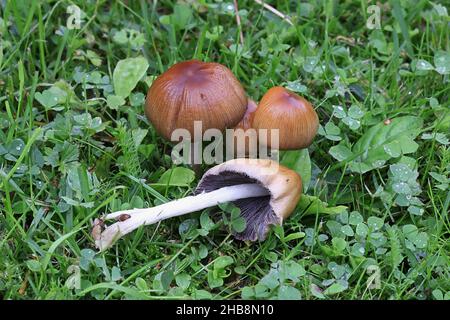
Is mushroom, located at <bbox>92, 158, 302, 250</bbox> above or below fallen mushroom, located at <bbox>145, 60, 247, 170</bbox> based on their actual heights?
below

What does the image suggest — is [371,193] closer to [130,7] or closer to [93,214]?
[93,214]

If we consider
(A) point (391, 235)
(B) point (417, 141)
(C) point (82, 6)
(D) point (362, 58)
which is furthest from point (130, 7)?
(A) point (391, 235)

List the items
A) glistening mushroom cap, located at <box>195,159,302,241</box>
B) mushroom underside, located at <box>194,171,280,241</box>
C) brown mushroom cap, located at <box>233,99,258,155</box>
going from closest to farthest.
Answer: glistening mushroom cap, located at <box>195,159,302,241</box>
mushroom underside, located at <box>194,171,280,241</box>
brown mushroom cap, located at <box>233,99,258,155</box>

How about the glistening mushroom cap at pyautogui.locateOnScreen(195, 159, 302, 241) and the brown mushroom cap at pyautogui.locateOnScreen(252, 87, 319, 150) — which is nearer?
the glistening mushroom cap at pyautogui.locateOnScreen(195, 159, 302, 241)

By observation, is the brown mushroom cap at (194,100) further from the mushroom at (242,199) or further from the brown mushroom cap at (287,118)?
the mushroom at (242,199)

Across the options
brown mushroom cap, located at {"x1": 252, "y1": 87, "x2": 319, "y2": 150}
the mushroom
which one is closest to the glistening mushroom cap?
the mushroom

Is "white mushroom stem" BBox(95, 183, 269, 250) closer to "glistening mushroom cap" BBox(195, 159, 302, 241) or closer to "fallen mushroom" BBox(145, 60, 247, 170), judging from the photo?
"glistening mushroom cap" BBox(195, 159, 302, 241)

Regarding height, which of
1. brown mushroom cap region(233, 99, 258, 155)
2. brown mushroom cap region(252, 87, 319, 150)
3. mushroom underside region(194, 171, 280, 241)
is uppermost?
brown mushroom cap region(252, 87, 319, 150)
